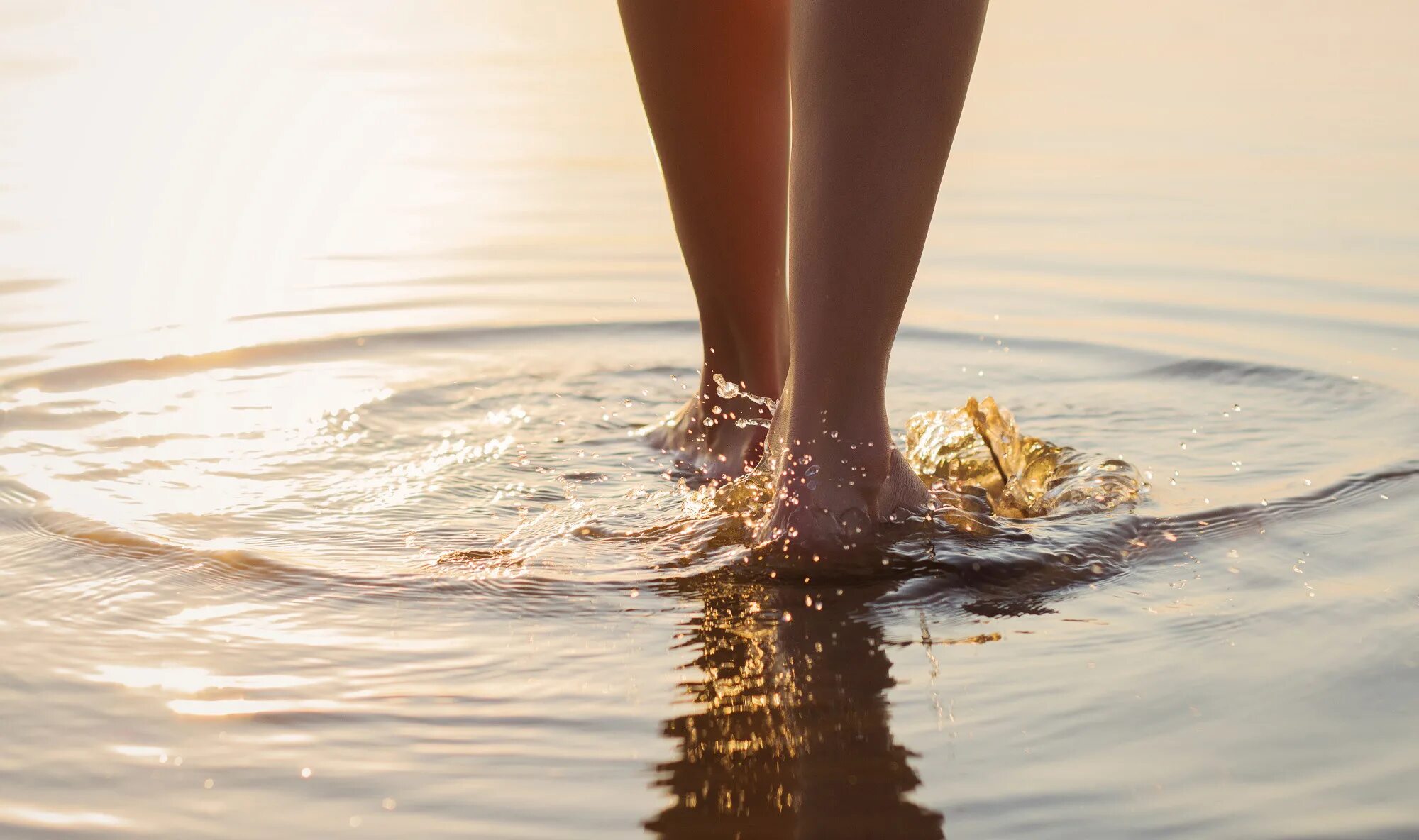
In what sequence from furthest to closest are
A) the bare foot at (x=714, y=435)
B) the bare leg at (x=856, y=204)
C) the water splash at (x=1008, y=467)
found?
the bare foot at (x=714, y=435), the water splash at (x=1008, y=467), the bare leg at (x=856, y=204)

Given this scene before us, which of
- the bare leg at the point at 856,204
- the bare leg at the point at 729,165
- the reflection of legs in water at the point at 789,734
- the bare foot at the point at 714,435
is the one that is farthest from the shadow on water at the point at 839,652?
the bare leg at the point at 729,165

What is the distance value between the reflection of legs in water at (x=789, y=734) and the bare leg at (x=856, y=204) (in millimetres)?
176

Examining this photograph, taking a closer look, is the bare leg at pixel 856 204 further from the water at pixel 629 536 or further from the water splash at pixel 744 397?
the water splash at pixel 744 397

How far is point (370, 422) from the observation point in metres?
2.19

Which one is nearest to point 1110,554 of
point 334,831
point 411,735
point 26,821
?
point 411,735

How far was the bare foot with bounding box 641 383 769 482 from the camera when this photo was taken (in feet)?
6.78

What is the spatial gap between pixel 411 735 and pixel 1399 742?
28.9 inches

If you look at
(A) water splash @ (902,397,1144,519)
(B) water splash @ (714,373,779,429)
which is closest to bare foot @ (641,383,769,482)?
(B) water splash @ (714,373,779,429)

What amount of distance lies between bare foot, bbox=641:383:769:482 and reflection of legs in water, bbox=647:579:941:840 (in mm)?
576

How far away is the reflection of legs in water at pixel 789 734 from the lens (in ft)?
3.46

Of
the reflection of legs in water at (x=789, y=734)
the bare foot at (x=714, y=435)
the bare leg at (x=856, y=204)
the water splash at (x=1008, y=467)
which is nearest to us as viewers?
the reflection of legs in water at (x=789, y=734)

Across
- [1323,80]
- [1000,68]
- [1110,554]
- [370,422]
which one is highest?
[1000,68]

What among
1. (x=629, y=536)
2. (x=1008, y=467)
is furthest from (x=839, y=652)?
(x=1008, y=467)

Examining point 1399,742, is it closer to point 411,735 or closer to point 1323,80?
point 411,735
